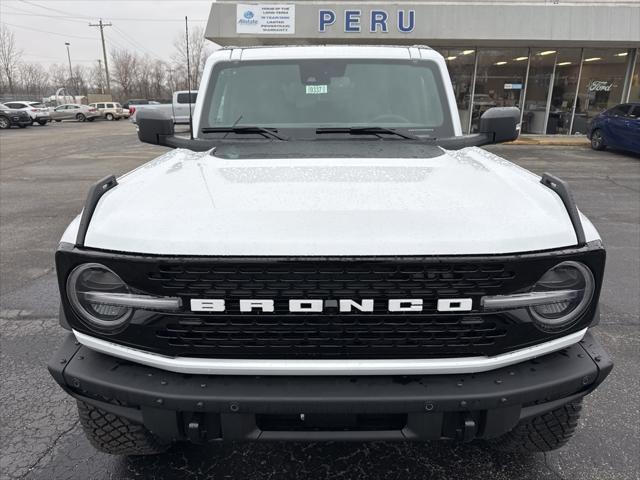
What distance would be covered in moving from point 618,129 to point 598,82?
262 inches

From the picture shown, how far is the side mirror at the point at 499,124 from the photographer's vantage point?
326 centimetres

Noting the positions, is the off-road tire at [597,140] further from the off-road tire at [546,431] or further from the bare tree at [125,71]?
the bare tree at [125,71]

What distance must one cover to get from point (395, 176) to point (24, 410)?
259 centimetres

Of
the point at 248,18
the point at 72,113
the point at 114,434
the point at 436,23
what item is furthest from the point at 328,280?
A: the point at 72,113

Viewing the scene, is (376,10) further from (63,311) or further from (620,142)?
(63,311)

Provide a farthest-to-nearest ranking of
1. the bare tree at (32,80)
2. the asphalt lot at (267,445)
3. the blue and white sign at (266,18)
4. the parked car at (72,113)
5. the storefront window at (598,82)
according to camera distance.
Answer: the bare tree at (32,80) → the parked car at (72,113) → the storefront window at (598,82) → the blue and white sign at (266,18) → the asphalt lot at (267,445)

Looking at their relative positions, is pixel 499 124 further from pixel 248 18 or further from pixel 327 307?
pixel 248 18

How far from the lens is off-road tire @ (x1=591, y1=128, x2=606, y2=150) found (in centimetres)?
1636

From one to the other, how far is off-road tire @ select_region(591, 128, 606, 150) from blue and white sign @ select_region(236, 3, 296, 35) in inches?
427

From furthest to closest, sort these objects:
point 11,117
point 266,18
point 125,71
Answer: point 125,71, point 11,117, point 266,18

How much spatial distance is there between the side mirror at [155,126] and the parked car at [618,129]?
48.9 ft

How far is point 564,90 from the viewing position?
20.7 metres

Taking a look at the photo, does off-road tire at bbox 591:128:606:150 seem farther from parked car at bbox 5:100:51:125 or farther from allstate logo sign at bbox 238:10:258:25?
parked car at bbox 5:100:51:125

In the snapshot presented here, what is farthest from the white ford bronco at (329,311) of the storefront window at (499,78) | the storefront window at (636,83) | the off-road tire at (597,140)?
the storefront window at (636,83)
